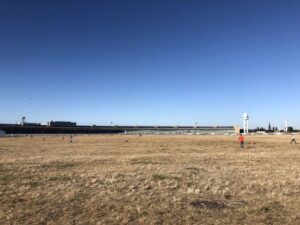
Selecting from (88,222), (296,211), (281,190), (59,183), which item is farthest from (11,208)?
(281,190)

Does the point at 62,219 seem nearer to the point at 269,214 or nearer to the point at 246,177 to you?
the point at 269,214

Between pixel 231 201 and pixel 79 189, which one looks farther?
pixel 79 189

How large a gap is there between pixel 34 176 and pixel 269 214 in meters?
11.6

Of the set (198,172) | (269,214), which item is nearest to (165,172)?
(198,172)

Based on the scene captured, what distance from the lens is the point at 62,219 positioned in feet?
30.9

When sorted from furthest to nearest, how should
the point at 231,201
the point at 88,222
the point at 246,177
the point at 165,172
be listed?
the point at 165,172 < the point at 246,177 < the point at 231,201 < the point at 88,222

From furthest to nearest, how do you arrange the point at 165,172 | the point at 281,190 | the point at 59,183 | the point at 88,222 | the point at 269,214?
1. the point at 165,172
2. the point at 59,183
3. the point at 281,190
4. the point at 269,214
5. the point at 88,222

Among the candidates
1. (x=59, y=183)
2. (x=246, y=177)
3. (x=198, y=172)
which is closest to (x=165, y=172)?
(x=198, y=172)

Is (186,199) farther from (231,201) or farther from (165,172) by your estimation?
(165,172)

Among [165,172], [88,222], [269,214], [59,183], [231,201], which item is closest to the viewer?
[88,222]

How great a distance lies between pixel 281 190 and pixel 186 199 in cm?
404

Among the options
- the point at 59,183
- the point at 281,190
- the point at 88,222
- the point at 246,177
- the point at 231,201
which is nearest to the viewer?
the point at 88,222

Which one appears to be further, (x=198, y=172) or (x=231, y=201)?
(x=198, y=172)

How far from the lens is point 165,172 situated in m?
18.8
